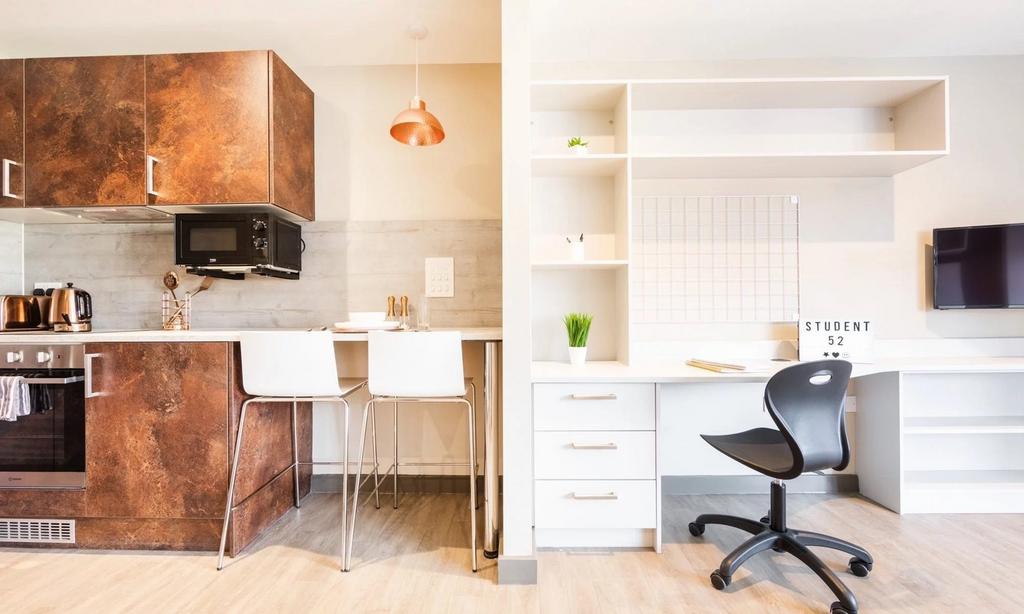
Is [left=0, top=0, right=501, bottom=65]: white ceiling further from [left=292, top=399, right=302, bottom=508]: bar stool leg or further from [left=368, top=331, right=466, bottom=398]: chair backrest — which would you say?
[left=292, top=399, right=302, bottom=508]: bar stool leg

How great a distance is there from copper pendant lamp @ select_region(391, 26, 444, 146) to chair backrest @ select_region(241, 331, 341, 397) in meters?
0.97

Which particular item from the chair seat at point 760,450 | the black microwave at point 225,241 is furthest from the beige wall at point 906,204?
the black microwave at point 225,241

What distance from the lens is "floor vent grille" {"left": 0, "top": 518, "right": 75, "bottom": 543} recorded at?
79.9 inches

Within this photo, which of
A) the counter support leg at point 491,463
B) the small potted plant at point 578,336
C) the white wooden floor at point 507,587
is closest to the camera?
the white wooden floor at point 507,587

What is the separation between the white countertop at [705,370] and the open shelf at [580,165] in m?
0.96

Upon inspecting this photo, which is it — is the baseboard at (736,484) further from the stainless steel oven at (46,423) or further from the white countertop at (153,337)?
the stainless steel oven at (46,423)

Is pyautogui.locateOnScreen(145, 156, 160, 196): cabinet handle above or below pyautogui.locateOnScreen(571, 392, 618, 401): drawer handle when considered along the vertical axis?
above

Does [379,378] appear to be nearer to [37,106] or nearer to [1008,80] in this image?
[37,106]

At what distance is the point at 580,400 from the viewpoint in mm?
1960

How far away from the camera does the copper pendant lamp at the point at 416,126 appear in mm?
2080

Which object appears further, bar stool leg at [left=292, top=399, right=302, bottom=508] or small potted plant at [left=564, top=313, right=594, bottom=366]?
bar stool leg at [left=292, top=399, right=302, bottom=508]

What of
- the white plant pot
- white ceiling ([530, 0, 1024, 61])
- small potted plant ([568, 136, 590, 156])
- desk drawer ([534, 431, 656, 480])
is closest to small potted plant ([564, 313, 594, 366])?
the white plant pot

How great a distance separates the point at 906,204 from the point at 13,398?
14.2ft

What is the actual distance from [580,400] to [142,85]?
8.12ft
